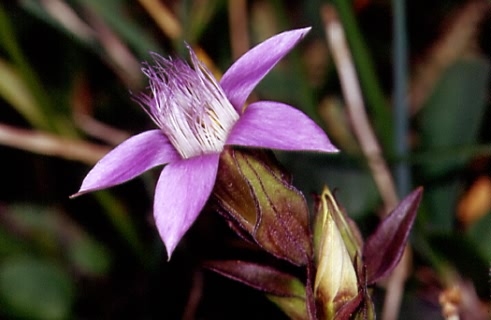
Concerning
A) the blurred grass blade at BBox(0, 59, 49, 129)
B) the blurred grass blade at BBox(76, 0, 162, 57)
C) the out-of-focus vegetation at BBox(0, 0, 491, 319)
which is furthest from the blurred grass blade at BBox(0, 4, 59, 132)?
the blurred grass blade at BBox(76, 0, 162, 57)

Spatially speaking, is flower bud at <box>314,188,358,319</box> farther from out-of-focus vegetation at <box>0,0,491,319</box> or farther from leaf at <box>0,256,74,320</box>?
leaf at <box>0,256,74,320</box>

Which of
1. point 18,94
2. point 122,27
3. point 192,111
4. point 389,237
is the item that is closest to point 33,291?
point 18,94

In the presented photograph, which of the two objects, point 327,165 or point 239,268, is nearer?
point 239,268

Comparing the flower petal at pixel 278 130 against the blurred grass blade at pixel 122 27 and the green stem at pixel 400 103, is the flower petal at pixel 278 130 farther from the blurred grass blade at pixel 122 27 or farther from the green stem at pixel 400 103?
the blurred grass blade at pixel 122 27

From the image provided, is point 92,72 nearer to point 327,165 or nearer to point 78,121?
point 78,121

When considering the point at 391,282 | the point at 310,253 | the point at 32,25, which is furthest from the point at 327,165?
the point at 32,25

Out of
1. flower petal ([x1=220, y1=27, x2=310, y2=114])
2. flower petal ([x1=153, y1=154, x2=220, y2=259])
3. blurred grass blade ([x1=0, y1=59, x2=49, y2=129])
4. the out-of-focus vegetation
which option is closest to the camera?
flower petal ([x1=153, y1=154, x2=220, y2=259])

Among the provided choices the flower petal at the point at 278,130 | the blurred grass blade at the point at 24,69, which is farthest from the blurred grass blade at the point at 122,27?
the flower petal at the point at 278,130
